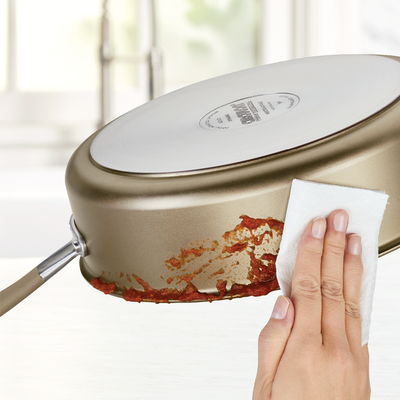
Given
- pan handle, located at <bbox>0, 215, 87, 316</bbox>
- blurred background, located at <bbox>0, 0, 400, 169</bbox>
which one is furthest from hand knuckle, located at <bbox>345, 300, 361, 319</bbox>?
blurred background, located at <bbox>0, 0, 400, 169</bbox>

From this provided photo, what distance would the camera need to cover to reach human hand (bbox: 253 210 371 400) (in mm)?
383

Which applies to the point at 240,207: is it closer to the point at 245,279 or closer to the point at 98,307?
the point at 245,279

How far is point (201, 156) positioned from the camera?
0.38m

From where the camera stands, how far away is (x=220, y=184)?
1.16 ft

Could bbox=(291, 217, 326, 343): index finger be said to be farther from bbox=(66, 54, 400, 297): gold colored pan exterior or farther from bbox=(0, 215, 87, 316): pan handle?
bbox=(0, 215, 87, 316): pan handle

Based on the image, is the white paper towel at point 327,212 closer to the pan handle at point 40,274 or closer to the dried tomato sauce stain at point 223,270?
the dried tomato sauce stain at point 223,270

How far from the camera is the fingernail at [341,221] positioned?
363mm

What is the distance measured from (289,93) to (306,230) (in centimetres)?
17

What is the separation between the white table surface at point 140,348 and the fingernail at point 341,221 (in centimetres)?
15

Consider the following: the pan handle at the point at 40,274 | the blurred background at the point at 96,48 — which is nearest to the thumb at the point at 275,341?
the pan handle at the point at 40,274

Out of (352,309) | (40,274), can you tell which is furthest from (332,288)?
(40,274)

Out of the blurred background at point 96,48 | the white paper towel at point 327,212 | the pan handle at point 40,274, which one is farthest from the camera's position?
the blurred background at point 96,48

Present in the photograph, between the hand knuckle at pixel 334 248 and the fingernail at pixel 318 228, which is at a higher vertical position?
the fingernail at pixel 318 228

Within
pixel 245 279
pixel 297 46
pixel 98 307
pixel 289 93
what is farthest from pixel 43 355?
pixel 297 46
